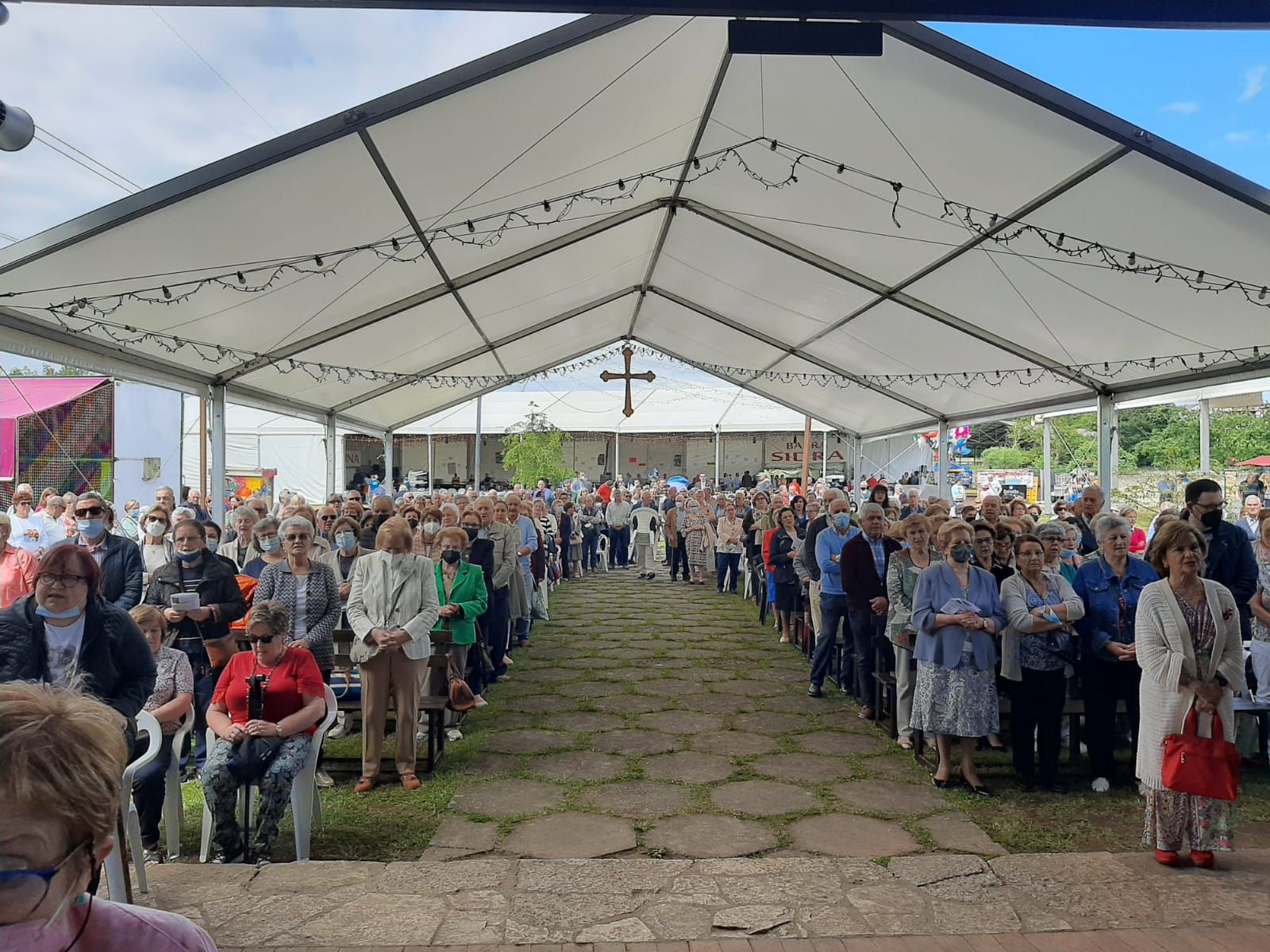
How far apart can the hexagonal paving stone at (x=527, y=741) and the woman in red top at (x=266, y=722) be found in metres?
1.86

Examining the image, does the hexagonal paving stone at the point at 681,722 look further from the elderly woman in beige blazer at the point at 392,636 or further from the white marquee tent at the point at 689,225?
the white marquee tent at the point at 689,225

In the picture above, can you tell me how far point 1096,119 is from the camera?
21.0 feet

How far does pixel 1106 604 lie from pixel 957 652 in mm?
904

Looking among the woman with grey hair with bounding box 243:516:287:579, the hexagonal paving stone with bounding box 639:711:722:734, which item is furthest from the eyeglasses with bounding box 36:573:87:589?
the hexagonal paving stone with bounding box 639:711:722:734

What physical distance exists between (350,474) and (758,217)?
90.5 ft

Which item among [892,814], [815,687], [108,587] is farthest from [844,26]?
[815,687]

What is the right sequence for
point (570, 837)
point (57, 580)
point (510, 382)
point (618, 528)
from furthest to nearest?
point (510, 382) → point (618, 528) → point (570, 837) → point (57, 580)

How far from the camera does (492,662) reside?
8.26 m

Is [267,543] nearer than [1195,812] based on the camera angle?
No

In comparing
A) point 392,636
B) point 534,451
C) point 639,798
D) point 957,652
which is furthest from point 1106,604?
point 534,451

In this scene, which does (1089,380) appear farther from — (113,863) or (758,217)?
(113,863)

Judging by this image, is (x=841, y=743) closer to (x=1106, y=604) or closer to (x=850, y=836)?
(x=850, y=836)

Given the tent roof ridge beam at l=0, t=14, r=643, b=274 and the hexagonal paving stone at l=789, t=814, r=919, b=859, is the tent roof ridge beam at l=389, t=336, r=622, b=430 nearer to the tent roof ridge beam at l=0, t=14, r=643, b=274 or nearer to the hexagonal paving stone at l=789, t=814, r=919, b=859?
the tent roof ridge beam at l=0, t=14, r=643, b=274

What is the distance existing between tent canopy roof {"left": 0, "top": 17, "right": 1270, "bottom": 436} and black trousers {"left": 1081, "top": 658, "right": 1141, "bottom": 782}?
3.65 metres
